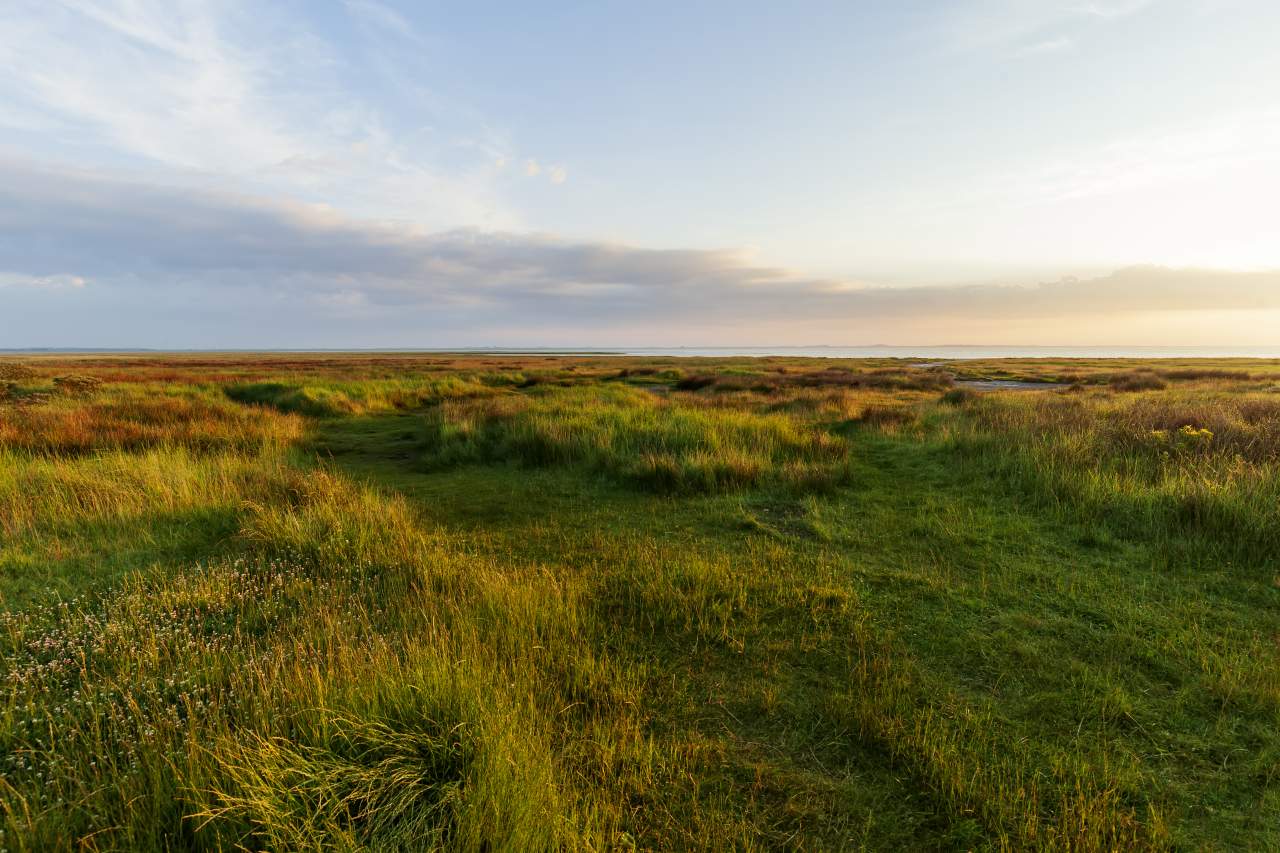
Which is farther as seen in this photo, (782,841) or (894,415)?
(894,415)

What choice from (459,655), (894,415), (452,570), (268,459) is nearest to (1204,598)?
(459,655)

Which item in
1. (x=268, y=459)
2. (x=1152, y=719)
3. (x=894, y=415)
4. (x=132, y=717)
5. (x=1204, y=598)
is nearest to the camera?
(x=132, y=717)

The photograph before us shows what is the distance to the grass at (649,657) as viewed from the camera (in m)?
2.51

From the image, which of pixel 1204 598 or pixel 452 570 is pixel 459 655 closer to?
pixel 452 570

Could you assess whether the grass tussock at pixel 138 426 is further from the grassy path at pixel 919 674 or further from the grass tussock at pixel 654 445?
the grassy path at pixel 919 674

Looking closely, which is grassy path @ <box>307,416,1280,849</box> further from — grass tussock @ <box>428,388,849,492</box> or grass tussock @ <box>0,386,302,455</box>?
grass tussock @ <box>0,386,302,455</box>

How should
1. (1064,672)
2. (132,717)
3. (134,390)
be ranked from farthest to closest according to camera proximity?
(134,390), (1064,672), (132,717)

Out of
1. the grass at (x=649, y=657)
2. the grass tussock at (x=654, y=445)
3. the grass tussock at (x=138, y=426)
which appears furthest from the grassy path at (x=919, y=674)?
the grass tussock at (x=138, y=426)

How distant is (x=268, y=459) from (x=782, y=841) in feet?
38.0

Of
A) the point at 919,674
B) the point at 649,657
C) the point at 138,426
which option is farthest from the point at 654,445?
the point at 138,426

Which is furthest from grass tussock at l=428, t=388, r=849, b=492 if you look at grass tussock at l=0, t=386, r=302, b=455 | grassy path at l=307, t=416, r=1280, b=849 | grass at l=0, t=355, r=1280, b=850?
grass tussock at l=0, t=386, r=302, b=455

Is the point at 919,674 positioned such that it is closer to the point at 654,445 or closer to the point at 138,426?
the point at 654,445

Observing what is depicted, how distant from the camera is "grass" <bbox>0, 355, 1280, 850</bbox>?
251 centimetres

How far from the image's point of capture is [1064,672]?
399 centimetres
